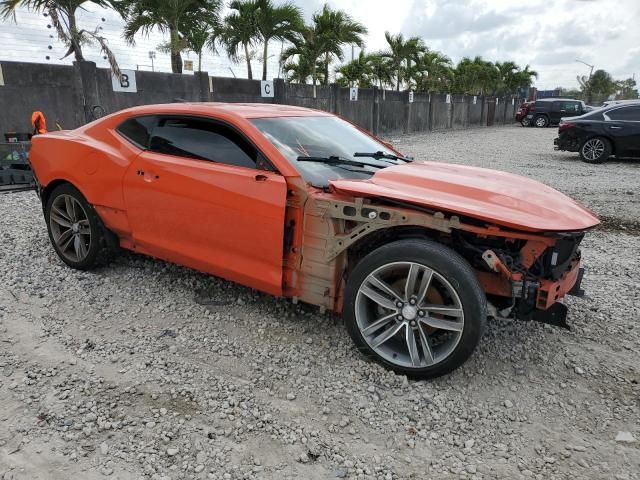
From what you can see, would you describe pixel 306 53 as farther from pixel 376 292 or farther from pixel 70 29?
pixel 376 292

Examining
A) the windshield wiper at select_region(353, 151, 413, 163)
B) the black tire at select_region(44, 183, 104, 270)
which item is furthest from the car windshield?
the black tire at select_region(44, 183, 104, 270)

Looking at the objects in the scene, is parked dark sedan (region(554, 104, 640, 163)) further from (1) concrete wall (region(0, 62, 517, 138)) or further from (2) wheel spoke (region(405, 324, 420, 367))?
(2) wheel spoke (region(405, 324, 420, 367))

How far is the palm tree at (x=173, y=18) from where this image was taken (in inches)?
571

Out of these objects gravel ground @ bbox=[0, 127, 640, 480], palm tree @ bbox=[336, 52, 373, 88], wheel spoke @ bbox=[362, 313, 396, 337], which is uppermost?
palm tree @ bbox=[336, 52, 373, 88]

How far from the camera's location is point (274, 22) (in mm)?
18391

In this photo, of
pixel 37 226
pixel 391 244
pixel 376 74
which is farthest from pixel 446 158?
pixel 376 74

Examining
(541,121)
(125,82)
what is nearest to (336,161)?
(125,82)

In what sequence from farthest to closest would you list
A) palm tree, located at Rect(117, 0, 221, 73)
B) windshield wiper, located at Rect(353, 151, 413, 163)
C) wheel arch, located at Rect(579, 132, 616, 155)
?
palm tree, located at Rect(117, 0, 221, 73)
wheel arch, located at Rect(579, 132, 616, 155)
windshield wiper, located at Rect(353, 151, 413, 163)

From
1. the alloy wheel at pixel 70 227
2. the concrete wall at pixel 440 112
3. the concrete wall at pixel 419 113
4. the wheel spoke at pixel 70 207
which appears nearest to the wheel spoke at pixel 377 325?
the alloy wheel at pixel 70 227

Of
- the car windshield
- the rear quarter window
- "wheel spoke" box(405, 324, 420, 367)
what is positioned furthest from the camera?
the rear quarter window

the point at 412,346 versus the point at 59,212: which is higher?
the point at 59,212

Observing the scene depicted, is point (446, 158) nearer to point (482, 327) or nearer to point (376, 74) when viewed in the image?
point (482, 327)

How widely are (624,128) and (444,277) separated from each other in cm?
1229

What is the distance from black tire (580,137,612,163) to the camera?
42.1 ft
